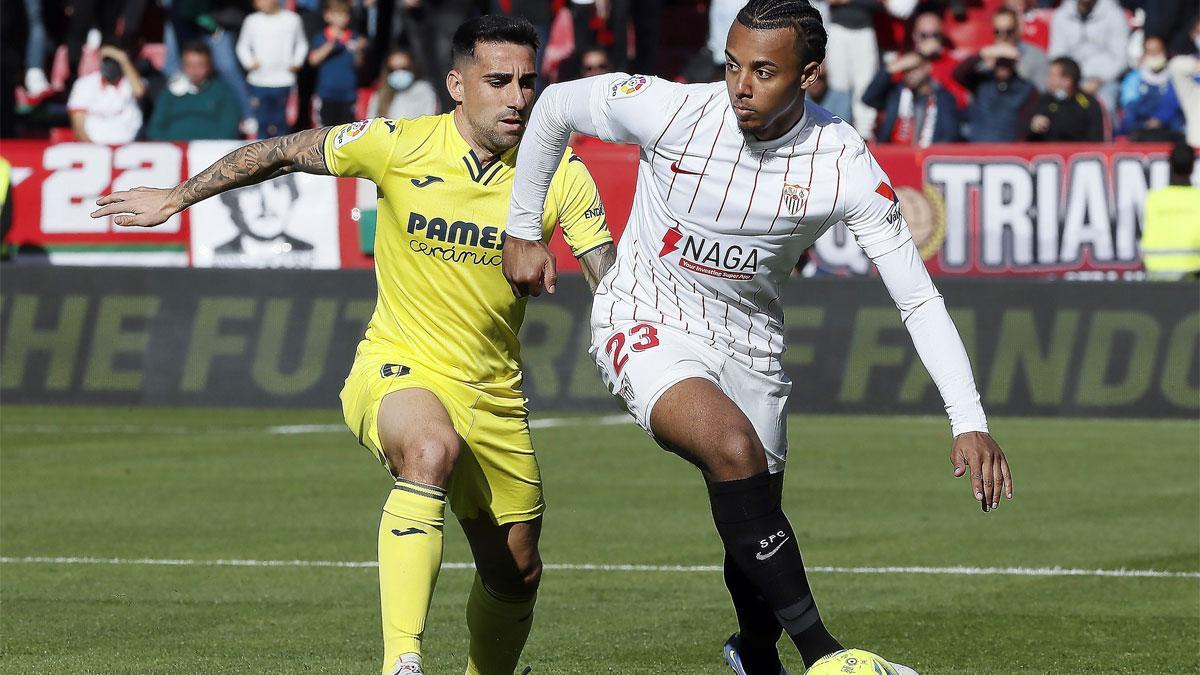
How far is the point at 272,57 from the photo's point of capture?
67.8 ft

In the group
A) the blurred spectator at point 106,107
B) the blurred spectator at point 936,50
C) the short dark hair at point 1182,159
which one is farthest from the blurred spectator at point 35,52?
the short dark hair at point 1182,159

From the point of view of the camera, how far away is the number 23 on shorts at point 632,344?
625 centimetres

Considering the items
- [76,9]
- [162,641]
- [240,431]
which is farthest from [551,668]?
[76,9]

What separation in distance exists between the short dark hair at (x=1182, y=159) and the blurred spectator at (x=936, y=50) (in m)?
3.39

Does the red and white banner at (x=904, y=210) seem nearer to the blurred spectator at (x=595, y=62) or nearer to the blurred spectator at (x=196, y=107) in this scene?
the blurred spectator at (x=595, y=62)

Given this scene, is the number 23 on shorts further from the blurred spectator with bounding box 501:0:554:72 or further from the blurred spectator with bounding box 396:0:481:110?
the blurred spectator with bounding box 396:0:481:110

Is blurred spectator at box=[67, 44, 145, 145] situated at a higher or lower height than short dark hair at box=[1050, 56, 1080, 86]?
lower

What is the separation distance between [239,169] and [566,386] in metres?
10.1

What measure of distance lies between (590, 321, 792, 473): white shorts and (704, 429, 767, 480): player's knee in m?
0.32

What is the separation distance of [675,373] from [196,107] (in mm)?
14812

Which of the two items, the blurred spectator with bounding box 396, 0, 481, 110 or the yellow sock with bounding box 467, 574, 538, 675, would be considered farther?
the blurred spectator with bounding box 396, 0, 481, 110

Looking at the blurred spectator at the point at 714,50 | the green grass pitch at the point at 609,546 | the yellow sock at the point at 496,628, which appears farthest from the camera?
the blurred spectator at the point at 714,50

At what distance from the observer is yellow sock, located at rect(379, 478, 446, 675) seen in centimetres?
598

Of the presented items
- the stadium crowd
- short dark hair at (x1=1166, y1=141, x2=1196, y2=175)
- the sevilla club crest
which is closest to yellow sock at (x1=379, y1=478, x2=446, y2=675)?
the sevilla club crest
